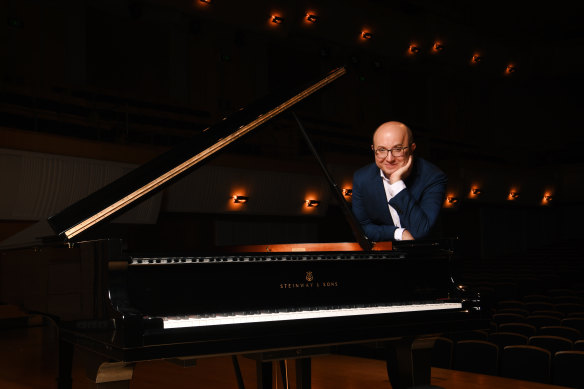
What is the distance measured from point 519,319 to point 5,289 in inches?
165

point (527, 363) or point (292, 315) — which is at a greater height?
point (292, 315)

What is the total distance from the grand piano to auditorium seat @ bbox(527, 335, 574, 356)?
6.03 ft

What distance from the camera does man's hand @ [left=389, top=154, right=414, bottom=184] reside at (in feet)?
9.58

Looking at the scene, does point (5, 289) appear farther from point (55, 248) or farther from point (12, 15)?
point (12, 15)

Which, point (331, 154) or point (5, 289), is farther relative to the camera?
point (331, 154)

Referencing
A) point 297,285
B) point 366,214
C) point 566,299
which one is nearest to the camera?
point 297,285

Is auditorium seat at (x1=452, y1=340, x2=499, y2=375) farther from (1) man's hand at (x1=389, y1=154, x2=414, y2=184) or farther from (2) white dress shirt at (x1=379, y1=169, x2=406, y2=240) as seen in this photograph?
(1) man's hand at (x1=389, y1=154, x2=414, y2=184)

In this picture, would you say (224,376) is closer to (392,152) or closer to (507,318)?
(392,152)

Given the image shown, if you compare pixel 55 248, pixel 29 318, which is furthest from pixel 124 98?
pixel 55 248

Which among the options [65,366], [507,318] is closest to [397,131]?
[65,366]

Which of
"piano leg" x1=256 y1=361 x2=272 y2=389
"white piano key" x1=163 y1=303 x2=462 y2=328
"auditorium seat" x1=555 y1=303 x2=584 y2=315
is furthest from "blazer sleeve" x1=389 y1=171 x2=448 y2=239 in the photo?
"auditorium seat" x1=555 y1=303 x2=584 y2=315

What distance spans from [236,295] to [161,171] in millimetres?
524

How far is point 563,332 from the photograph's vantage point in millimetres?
4484

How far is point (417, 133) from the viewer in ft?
46.6
